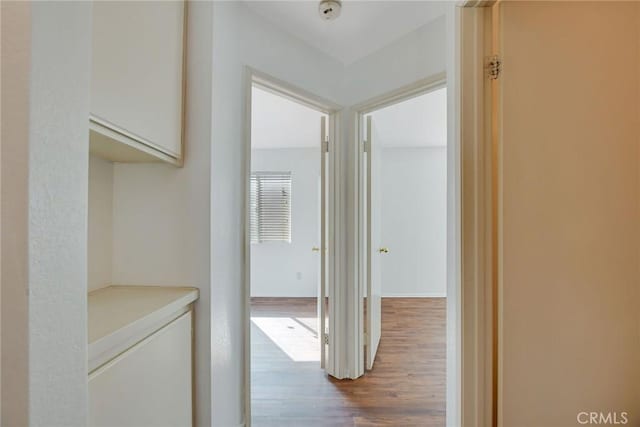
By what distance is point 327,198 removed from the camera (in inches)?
85.3

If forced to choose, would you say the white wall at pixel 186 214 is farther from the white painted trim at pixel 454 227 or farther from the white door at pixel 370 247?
the white door at pixel 370 247

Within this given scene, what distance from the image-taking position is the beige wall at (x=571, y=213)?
1066 mm

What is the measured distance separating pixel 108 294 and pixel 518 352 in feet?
5.22

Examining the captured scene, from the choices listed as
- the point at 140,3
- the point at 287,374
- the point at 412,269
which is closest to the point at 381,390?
the point at 287,374

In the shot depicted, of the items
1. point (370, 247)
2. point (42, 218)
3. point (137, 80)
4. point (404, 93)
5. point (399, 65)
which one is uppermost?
point (399, 65)

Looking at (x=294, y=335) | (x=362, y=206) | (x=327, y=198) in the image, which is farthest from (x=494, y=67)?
(x=294, y=335)

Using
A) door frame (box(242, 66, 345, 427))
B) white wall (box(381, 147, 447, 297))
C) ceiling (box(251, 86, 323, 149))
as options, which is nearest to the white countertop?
door frame (box(242, 66, 345, 427))

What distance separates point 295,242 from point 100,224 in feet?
11.8

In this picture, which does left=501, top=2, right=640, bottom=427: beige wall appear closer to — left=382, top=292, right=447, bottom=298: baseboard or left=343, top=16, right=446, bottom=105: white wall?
left=343, top=16, right=446, bottom=105: white wall

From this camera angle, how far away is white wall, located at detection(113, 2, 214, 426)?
113cm

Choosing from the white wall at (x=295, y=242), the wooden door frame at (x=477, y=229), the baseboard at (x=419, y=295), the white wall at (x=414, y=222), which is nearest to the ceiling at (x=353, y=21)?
the wooden door frame at (x=477, y=229)

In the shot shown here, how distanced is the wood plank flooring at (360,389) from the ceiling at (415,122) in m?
1.99

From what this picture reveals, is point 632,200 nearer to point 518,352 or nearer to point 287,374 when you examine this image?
point 518,352

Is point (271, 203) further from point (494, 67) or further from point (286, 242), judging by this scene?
point (494, 67)
